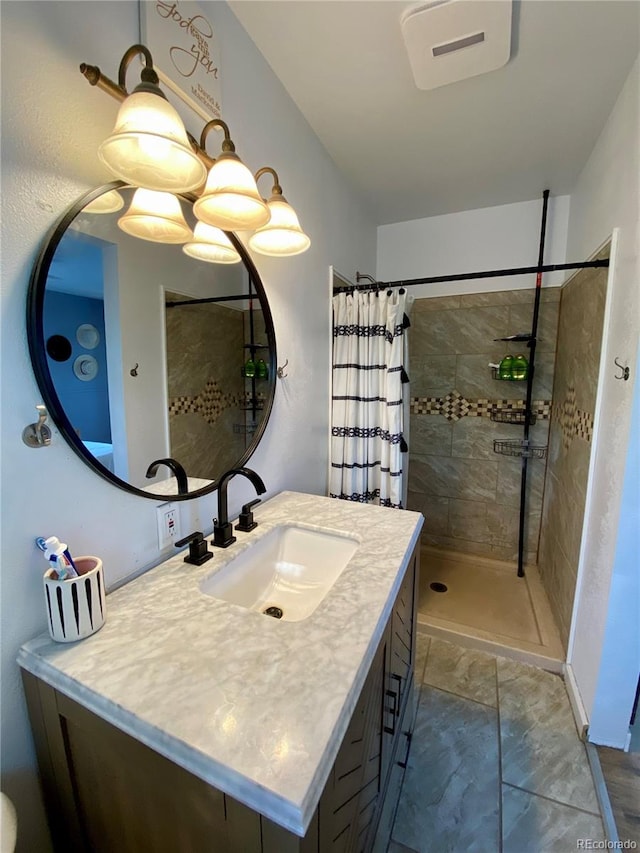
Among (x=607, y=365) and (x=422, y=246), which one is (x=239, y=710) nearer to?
(x=607, y=365)

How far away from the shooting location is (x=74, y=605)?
26.0 inches

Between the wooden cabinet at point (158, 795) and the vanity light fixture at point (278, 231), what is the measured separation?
1.17m

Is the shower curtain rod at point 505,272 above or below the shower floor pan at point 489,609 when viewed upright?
above

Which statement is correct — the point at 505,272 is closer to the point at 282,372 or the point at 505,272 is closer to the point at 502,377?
the point at 502,377

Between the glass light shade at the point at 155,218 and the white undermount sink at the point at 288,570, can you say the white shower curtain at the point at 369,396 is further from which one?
the glass light shade at the point at 155,218

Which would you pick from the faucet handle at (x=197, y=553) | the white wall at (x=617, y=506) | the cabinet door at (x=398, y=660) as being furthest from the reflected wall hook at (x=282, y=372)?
the white wall at (x=617, y=506)

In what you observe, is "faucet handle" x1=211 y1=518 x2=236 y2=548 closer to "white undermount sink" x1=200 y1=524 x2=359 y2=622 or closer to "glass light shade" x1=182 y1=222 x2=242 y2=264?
"white undermount sink" x1=200 y1=524 x2=359 y2=622

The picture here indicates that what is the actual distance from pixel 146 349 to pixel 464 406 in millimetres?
2361

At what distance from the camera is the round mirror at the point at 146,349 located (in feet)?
2.36

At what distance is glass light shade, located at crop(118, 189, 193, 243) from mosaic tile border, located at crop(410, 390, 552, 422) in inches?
87.0

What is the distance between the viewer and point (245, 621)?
2.46ft

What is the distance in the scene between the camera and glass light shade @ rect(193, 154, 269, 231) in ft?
2.85

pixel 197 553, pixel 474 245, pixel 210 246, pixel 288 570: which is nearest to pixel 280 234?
pixel 210 246

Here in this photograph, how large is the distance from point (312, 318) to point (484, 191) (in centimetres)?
153
